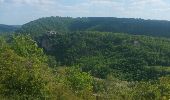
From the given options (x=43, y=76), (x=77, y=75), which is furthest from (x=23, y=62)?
(x=77, y=75)

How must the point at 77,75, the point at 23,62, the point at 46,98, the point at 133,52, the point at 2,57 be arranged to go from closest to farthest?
1. the point at 46,98
2. the point at 23,62
3. the point at 2,57
4. the point at 77,75
5. the point at 133,52

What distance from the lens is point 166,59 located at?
183m

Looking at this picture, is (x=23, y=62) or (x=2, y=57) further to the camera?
(x=2, y=57)

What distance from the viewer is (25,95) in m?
32.3

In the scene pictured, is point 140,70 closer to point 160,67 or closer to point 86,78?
point 160,67

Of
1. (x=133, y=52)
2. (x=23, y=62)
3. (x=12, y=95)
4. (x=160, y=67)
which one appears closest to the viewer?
(x=12, y=95)

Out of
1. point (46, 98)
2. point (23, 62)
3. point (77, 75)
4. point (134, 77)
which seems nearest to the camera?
point (46, 98)

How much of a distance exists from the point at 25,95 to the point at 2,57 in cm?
916

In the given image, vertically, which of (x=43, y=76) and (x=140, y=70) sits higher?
(x=43, y=76)

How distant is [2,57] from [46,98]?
29.8ft

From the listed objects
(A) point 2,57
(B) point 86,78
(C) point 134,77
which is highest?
(A) point 2,57

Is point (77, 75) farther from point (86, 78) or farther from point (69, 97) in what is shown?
point (69, 97)

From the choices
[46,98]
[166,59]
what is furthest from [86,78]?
[166,59]

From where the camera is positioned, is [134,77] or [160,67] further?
[160,67]
